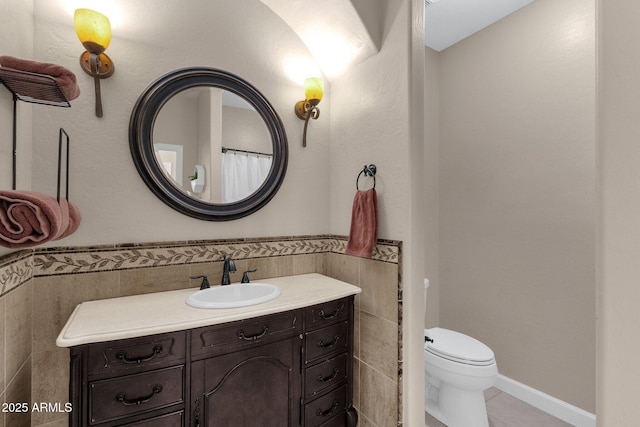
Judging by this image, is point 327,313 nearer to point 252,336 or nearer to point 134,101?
point 252,336

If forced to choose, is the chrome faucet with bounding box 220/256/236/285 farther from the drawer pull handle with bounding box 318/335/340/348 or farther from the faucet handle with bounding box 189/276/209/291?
the drawer pull handle with bounding box 318/335/340/348

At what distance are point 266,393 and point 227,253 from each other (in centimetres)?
76

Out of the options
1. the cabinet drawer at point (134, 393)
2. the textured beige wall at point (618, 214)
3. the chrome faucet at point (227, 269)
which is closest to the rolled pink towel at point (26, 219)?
the cabinet drawer at point (134, 393)

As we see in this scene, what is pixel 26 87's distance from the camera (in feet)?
3.00

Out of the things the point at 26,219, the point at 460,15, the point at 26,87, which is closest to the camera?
the point at 26,219

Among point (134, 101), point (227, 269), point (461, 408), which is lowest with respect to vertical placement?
point (461, 408)

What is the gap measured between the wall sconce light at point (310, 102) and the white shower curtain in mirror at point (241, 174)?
36cm

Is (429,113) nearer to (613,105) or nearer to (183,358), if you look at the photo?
(613,105)

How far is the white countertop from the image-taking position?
0.95 metres

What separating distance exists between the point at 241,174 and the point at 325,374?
4.01 ft

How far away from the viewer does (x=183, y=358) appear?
3.49 feet

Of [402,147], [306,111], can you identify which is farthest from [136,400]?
[306,111]

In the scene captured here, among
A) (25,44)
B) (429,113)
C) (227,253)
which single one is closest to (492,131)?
(429,113)

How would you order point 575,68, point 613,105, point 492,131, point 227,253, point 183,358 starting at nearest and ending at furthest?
point 613,105 < point 183,358 < point 227,253 < point 575,68 < point 492,131
